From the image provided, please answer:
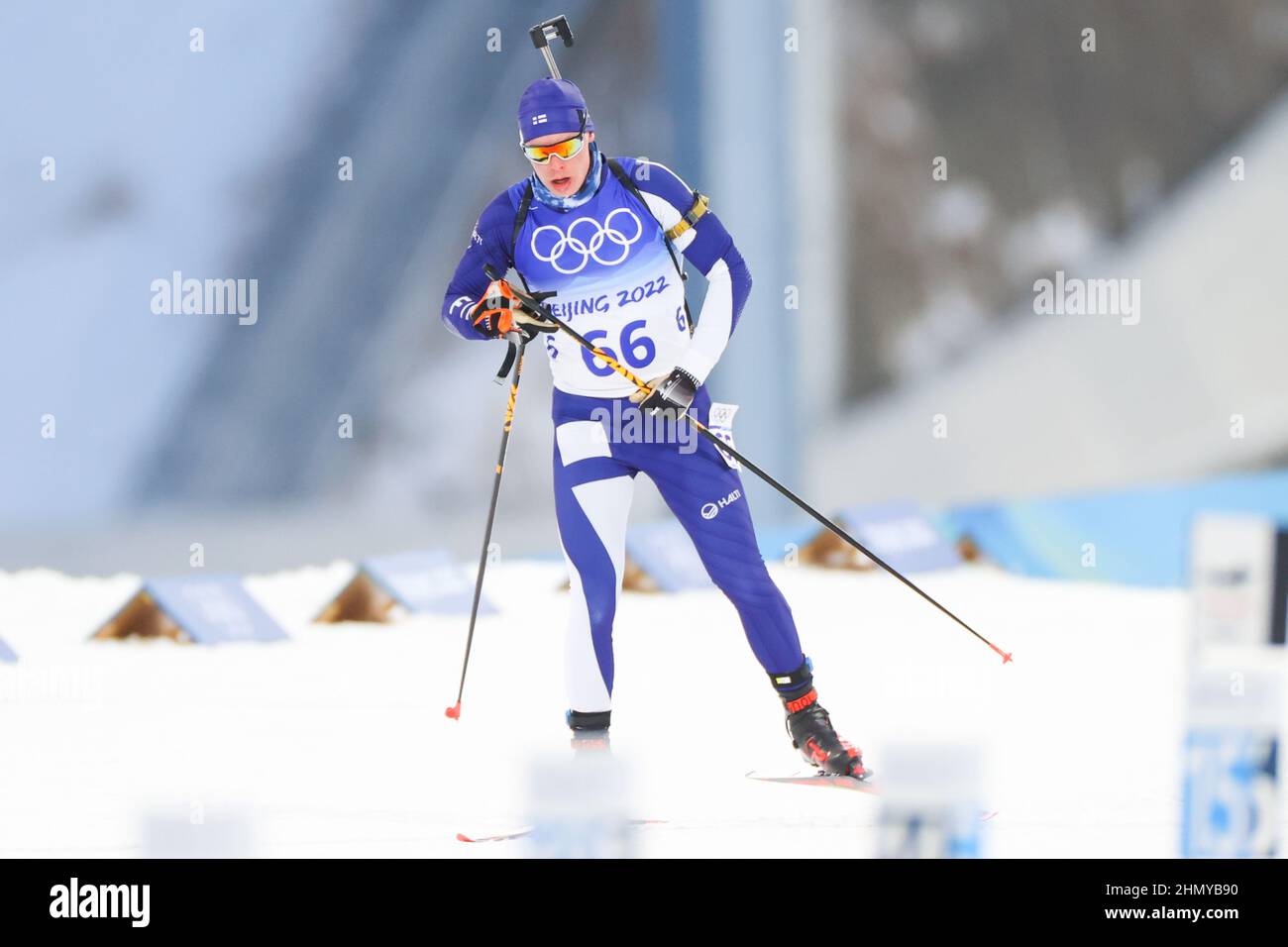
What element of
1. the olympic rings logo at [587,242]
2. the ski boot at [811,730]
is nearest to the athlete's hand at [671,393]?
the olympic rings logo at [587,242]

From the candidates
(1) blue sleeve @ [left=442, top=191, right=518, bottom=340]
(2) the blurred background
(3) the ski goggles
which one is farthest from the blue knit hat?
(2) the blurred background

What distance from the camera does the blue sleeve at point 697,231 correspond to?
4320 mm

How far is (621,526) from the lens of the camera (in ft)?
14.3

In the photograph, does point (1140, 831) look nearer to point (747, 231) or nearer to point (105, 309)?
point (747, 231)

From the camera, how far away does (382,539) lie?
33.0 ft

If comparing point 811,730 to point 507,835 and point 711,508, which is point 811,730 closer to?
point 711,508

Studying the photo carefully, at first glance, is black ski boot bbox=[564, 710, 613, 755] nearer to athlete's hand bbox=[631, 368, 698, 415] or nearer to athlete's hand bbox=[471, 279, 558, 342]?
athlete's hand bbox=[631, 368, 698, 415]

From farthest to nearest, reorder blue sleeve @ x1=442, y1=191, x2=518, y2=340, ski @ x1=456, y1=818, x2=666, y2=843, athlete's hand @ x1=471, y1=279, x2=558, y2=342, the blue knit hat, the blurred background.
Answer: the blurred background, blue sleeve @ x1=442, y1=191, x2=518, y2=340, athlete's hand @ x1=471, y1=279, x2=558, y2=342, the blue knit hat, ski @ x1=456, y1=818, x2=666, y2=843

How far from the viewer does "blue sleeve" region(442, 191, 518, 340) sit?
4.29 metres

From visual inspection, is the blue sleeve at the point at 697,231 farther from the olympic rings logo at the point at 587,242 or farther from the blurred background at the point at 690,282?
the blurred background at the point at 690,282

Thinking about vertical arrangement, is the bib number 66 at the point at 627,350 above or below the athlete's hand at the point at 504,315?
below

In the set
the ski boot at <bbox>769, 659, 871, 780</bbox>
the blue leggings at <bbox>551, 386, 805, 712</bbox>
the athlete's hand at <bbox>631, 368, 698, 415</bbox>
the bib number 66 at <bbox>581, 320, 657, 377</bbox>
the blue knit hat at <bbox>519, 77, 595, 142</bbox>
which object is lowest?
the ski boot at <bbox>769, 659, 871, 780</bbox>

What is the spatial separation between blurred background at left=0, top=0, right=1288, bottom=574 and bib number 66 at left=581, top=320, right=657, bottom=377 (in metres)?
5.49
